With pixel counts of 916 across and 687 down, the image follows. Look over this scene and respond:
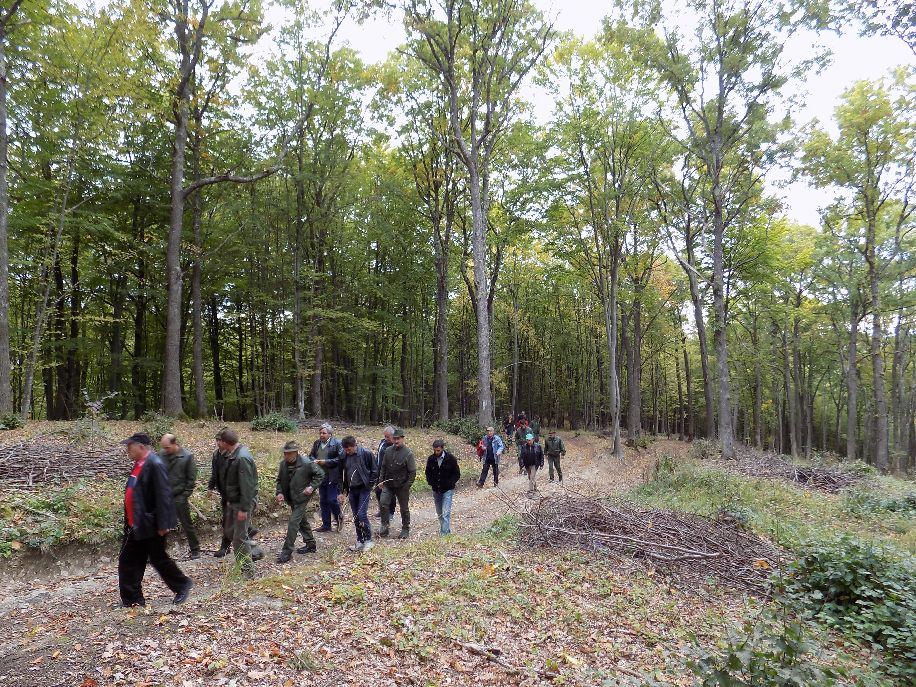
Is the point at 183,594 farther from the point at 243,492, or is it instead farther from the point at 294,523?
the point at 294,523

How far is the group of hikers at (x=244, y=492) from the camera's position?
5.28 metres

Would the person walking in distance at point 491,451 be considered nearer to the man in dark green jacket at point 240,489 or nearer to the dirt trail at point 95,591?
the dirt trail at point 95,591

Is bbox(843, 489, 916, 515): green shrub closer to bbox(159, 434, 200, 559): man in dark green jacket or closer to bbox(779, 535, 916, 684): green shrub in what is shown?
bbox(779, 535, 916, 684): green shrub

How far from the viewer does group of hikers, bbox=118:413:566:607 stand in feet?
17.3

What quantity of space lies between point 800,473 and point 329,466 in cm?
1474

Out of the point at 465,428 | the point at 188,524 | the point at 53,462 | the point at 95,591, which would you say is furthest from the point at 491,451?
the point at 53,462

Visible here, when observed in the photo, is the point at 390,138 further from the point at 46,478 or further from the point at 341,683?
the point at 341,683

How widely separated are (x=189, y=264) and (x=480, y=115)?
47.6 feet

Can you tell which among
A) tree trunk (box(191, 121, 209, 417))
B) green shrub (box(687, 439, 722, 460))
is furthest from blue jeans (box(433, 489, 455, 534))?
green shrub (box(687, 439, 722, 460))

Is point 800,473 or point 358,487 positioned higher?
point 358,487

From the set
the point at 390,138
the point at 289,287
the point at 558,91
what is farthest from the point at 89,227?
the point at 558,91

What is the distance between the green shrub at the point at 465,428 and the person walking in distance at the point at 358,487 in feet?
36.4

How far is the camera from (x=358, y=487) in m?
8.45

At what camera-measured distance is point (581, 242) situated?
974 inches
